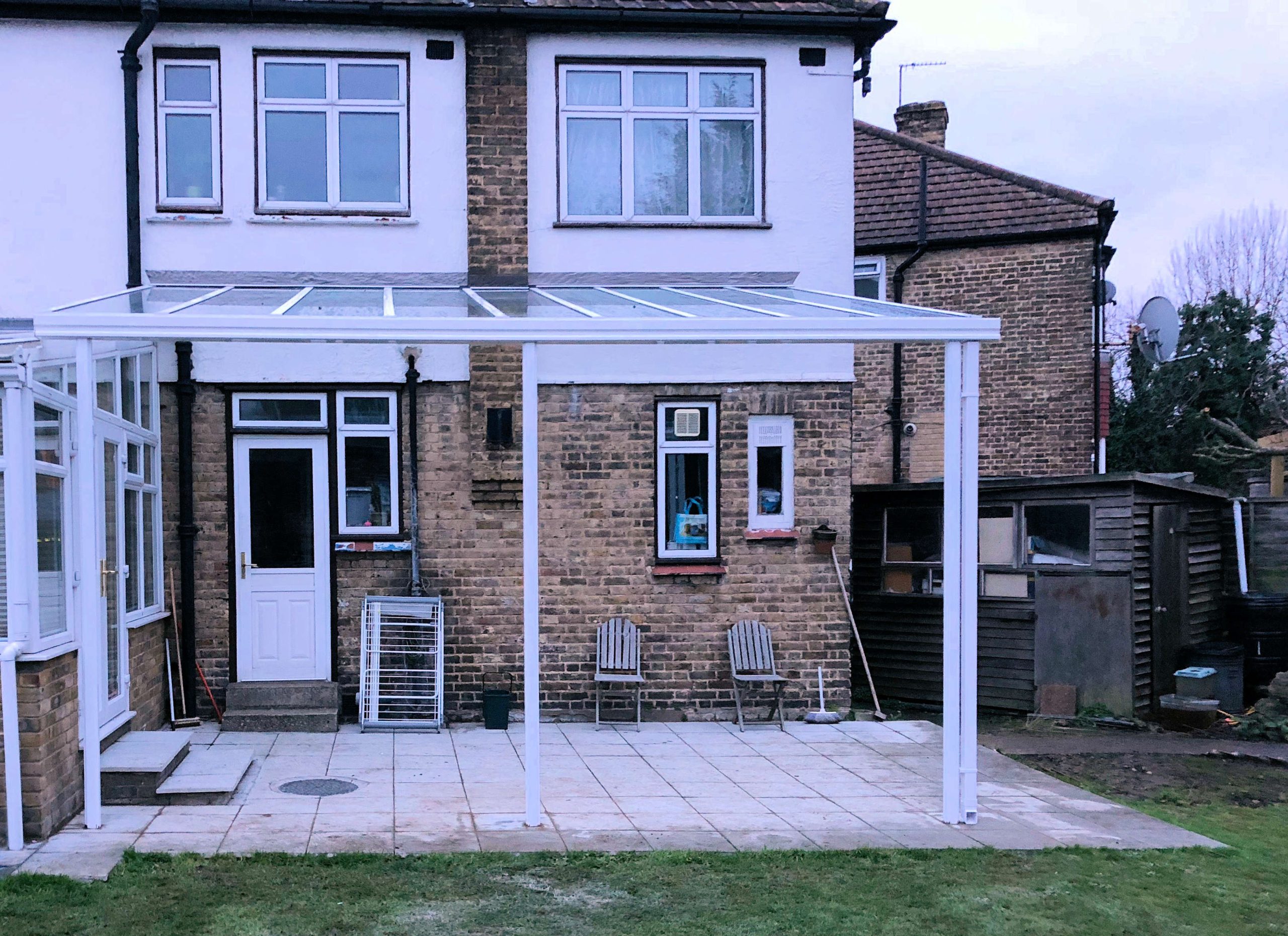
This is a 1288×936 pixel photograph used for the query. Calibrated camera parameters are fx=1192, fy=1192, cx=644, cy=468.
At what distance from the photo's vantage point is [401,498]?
1018cm

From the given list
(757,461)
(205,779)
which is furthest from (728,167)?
(205,779)

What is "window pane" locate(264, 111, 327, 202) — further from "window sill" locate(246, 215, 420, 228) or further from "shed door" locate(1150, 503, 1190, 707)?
"shed door" locate(1150, 503, 1190, 707)

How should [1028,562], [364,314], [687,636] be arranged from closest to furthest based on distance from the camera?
[364,314], [687,636], [1028,562]

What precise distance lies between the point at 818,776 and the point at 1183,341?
20.7 m

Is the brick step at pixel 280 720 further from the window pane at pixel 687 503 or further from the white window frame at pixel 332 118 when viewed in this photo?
the white window frame at pixel 332 118

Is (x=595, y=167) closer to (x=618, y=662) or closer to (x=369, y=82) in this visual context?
(x=369, y=82)

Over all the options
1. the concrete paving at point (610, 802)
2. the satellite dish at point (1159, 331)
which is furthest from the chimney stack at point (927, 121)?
the concrete paving at point (610, 802)

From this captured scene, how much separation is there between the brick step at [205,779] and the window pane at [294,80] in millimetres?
5529

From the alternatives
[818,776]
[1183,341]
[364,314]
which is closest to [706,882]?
[818,776]

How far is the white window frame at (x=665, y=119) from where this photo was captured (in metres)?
10.6

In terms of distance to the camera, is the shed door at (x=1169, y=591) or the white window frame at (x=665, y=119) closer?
the white window frame at (x=665, y=119)

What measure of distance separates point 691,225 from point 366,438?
3412 millimetres

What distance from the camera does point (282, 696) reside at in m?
9.82

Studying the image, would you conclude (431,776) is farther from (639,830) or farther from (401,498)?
(401,498)
